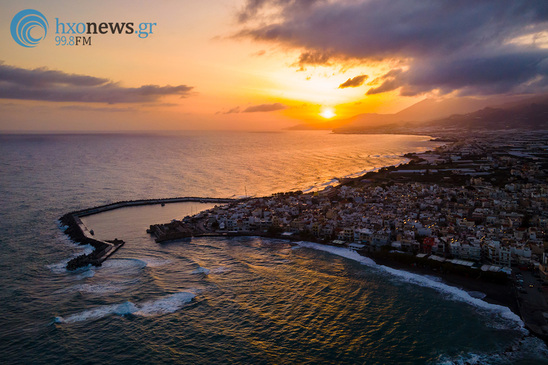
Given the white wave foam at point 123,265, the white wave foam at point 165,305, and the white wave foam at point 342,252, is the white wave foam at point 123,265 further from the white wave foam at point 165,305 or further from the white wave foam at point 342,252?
the white wave foam at point 342,252

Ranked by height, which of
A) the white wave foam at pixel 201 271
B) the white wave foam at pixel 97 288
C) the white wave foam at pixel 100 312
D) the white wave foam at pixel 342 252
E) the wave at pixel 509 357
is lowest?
the wave at pixel 509 357

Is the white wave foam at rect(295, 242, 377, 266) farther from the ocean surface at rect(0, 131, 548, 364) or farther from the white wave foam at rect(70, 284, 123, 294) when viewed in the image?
the white wave foam at rect(70, 284, 123, 294)

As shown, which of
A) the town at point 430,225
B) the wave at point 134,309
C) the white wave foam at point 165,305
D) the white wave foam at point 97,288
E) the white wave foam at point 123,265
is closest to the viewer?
the wave at point 134,309

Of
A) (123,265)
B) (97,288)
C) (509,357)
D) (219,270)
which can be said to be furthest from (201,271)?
(509,357)

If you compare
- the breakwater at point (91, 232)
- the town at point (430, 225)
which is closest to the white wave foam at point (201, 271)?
the breakwater at point (91, 232)

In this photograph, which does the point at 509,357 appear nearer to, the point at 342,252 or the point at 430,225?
the point at 342,252

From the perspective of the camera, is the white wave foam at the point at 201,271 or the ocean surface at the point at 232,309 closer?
the ocean surface at the point at 232,309

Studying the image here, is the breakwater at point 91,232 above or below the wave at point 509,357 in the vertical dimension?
above

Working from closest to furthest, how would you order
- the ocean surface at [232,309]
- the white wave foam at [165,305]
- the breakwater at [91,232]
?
the ocean surface at [232,309]
the white wave foam at [165,305]
the breakwater at [91,232]
